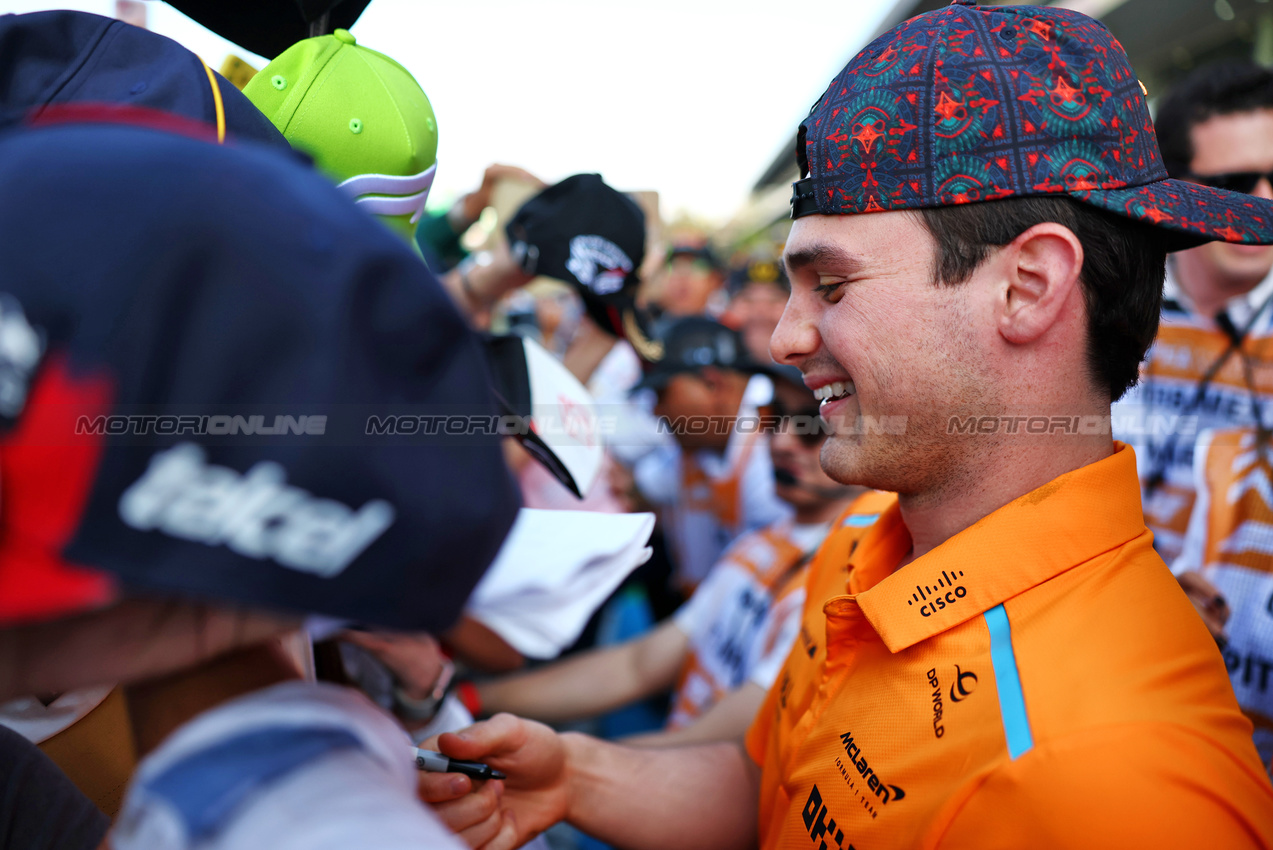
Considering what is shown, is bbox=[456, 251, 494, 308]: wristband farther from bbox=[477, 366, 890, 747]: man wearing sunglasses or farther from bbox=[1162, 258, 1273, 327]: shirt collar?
bbox=[1162, 258, 1273, 327]: shirt collar

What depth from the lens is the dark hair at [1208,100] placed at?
8.86 feet

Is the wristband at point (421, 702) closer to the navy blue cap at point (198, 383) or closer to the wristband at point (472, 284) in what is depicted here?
the navy blue cap at point (198, 383)

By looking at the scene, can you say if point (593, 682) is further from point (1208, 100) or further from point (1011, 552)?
point (1208, 100)

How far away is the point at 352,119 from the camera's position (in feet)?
4.34

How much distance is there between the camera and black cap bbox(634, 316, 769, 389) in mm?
4379

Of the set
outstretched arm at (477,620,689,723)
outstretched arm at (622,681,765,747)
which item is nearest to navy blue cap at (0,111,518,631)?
outstretched arm at (622,681,765,747)

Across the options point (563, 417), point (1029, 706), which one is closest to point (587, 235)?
point (563, 417)

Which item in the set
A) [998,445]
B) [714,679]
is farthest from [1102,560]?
[714,679]

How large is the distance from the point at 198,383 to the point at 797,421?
9.18 ft

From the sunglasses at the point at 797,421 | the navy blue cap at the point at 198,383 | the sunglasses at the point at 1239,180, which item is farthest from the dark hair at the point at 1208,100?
the navy blue cap at the point at 198,383

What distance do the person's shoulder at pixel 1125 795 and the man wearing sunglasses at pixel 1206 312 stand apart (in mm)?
1953

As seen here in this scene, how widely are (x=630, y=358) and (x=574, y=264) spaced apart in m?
4.09

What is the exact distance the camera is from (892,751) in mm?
1160

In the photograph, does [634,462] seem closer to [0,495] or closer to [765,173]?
[0,495]
